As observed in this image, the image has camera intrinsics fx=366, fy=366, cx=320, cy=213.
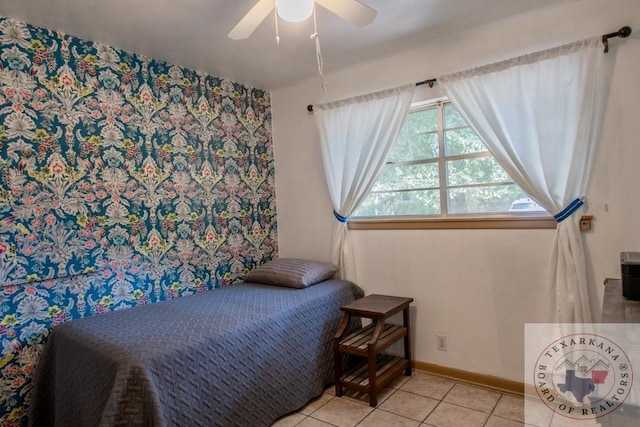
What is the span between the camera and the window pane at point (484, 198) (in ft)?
7.97

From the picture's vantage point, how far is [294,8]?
1574 mm

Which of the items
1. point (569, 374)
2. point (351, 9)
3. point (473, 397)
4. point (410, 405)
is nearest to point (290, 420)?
point (410, 405)

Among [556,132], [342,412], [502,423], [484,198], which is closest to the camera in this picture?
[502,423]

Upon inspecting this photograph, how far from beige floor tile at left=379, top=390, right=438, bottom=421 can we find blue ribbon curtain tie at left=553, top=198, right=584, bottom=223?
1.37 m

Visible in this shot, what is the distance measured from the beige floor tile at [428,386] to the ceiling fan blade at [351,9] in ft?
7.49

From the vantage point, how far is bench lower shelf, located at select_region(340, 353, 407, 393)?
2.37 meters

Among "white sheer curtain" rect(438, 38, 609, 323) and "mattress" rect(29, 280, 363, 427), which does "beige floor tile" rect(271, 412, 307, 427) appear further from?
"white sheer curtain" rect(438, 38, 609, 323)

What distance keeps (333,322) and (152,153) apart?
1.79 metres

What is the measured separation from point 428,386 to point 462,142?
1.72 meters

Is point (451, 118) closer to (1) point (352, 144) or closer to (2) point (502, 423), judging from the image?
(1) point (352, 144)

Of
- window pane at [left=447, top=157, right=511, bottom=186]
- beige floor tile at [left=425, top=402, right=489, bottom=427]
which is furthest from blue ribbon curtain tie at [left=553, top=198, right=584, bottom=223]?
beige floor tile at [left=425, top=402, right=489, bottom=427]

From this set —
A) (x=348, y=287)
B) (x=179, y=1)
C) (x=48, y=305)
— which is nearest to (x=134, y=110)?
(x=179, y=1)

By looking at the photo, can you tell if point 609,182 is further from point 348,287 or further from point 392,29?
point 348,287

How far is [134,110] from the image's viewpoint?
2547 mm
